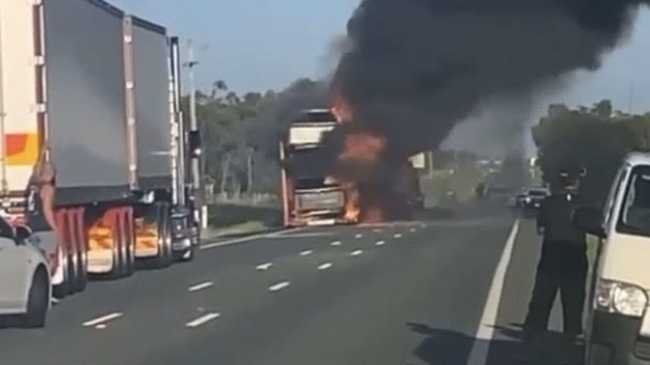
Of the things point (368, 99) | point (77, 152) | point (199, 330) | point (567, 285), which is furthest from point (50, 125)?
point (368, 99)

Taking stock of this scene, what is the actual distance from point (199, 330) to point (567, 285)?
4794mm

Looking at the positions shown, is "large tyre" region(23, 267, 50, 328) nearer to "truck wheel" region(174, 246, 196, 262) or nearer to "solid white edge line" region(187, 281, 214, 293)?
"solid white edge line" region(187, 281, 214, 293)

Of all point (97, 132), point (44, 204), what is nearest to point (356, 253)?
point (97, 132)

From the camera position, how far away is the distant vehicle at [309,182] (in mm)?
57812

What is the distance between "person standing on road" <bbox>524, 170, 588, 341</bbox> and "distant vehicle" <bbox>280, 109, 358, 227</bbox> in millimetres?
41068

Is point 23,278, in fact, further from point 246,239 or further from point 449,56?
point 449,56

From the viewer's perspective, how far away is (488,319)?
20094mm

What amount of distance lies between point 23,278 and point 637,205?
9.22m

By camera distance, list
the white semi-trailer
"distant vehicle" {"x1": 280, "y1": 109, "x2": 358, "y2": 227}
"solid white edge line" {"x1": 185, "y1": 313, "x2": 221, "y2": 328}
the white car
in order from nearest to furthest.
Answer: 1. the white car
2. "solid white edge line" {"x1": 185, "y1": 313, "x2": 221, "y2": 328}
3. the white semi-trailer
4. "distant vehicle" {"x1": 280, "y1": 109, "x2": 358, "y2": 227}

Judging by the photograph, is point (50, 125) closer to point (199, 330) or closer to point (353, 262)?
point (199, 330)

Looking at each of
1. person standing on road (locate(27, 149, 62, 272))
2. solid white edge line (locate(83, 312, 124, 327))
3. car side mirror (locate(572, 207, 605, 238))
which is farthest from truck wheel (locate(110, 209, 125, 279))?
car side mirror (locate(572, 207, 605, 238))

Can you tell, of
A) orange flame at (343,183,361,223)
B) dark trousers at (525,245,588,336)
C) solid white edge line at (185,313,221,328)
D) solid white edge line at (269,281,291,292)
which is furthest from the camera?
orange flame at (343,183,361,223)

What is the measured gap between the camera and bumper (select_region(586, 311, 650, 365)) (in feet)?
35.5

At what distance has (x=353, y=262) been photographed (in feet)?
108
